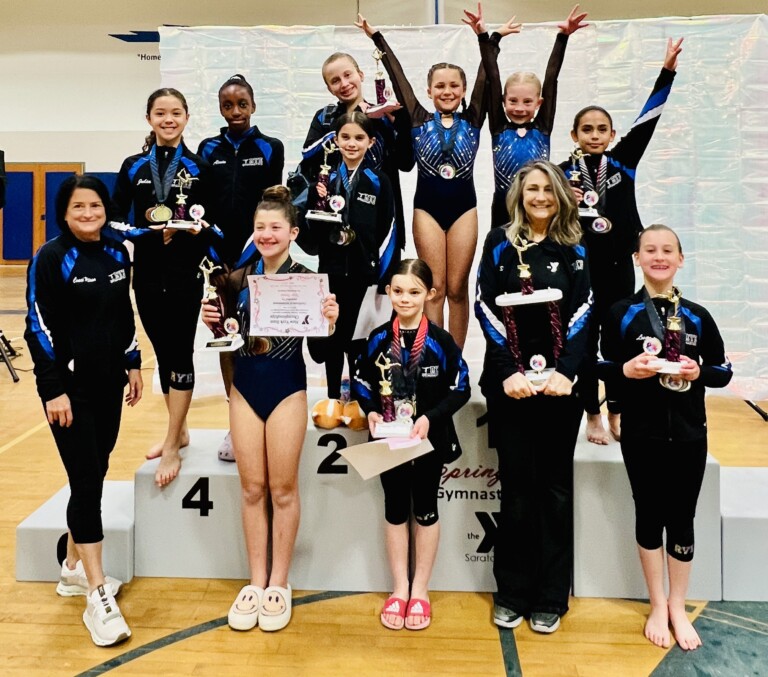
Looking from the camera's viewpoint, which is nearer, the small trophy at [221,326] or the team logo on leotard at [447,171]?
the small trophy at [221,326]

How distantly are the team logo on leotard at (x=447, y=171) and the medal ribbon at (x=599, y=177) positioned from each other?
20.1 inches

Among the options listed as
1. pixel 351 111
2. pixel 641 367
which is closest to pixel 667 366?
pixel 641 367

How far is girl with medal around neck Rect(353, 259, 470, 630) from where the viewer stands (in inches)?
97.4

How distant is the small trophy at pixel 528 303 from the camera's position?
2303 millimetres

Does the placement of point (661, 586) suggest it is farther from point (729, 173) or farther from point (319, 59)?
point (319, 59)

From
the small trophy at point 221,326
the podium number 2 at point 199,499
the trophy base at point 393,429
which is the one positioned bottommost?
the podium number 2 at point 199,499

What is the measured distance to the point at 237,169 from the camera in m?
3.03

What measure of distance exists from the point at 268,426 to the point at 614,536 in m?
1.34

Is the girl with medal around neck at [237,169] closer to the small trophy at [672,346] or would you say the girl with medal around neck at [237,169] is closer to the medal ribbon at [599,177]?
the medal ribbon at [599,177]

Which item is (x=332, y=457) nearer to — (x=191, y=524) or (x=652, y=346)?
(x=191, y=524)

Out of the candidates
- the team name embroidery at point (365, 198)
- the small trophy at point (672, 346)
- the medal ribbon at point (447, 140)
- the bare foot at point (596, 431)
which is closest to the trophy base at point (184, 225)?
the team name embroidery at point (365, 198)

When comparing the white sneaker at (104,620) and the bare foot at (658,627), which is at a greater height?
the white sneaker at (104,620)

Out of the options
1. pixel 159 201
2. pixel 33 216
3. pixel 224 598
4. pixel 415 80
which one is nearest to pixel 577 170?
pixel 159 201

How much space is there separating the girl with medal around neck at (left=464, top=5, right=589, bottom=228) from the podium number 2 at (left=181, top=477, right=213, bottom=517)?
5.38ft
